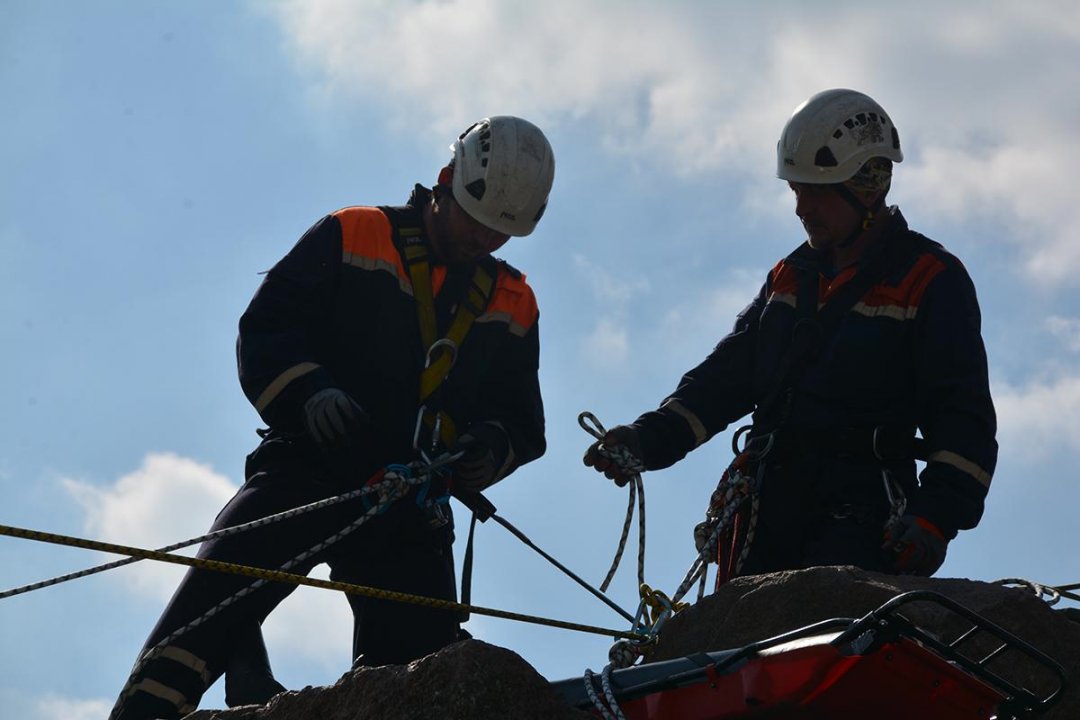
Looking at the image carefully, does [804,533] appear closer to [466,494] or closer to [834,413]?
[834,413]

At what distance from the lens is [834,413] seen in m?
6.00

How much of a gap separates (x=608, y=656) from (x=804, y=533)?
3.61 feet

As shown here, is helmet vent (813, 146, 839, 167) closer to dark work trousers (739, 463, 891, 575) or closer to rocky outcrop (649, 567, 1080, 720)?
dark work trousers (739, 463, 891, 575)

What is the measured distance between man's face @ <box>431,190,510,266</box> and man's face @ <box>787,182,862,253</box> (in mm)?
1176

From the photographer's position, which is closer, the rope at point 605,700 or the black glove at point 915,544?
the rope at point 605,700

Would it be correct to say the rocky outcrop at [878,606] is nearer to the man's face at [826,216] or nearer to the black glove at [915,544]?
the black glove at [915,544]

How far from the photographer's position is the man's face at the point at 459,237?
21.3ft

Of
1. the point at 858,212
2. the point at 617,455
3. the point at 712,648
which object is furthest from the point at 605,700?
the point at 858,212

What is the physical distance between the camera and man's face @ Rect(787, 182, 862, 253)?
20.6ft

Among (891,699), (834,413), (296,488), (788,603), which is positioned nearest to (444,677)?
(891,699)

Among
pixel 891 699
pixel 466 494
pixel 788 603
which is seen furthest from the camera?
pixel 466 494

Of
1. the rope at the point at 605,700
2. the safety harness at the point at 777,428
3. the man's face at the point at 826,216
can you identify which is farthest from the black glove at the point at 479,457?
the rope at the point at 605,700

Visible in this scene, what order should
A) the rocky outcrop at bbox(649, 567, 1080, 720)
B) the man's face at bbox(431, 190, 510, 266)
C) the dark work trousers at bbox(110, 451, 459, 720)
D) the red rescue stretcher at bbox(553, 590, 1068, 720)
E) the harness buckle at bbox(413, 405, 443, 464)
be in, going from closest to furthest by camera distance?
the red rescue stretcher at bbox(553, 590, 1068, 720) → the rocky outcrop at bbox(649, 567, 1080, 720) → the dark work trousers at bbox(110, 451, 459, 720) → the harness buckle at bbox(413, 405, 443, 464) → the man's face at bbox(431, 190, 510, 266)

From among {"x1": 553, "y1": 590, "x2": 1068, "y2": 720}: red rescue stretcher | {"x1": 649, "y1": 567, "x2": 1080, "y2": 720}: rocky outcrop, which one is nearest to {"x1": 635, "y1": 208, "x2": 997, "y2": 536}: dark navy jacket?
{"x1": 649, "y1": 567, "x2": 1080, "y2": 720}: rocky outcrop
